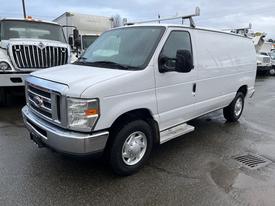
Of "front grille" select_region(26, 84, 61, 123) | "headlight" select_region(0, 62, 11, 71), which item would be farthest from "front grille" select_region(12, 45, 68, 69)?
"front grille" select_region(26, 84, 61, 123)

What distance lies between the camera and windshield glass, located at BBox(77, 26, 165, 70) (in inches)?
151

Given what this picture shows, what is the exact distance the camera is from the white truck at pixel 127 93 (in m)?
3.16

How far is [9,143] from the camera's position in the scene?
16.0 ft

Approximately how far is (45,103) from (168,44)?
78.5 inches

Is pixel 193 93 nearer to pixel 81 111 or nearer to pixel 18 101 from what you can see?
pixel 81 111

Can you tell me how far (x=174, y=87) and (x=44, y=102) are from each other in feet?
6.29

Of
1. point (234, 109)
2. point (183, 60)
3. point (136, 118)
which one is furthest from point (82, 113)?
point (234, 109)

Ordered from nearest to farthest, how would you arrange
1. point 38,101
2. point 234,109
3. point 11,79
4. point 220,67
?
point 38,101 → point 220,67 → point 234,109 → point 11,79

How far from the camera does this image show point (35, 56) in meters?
7.12

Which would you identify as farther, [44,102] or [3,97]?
[3,97]

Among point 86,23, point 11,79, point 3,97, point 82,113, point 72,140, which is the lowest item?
point 3,97

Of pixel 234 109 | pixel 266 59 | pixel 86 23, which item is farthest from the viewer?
pixel 266 59

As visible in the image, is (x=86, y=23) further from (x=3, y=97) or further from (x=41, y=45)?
(x=3, y=97)

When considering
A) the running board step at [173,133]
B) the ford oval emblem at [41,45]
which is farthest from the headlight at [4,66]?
the running board step at [173,133]
